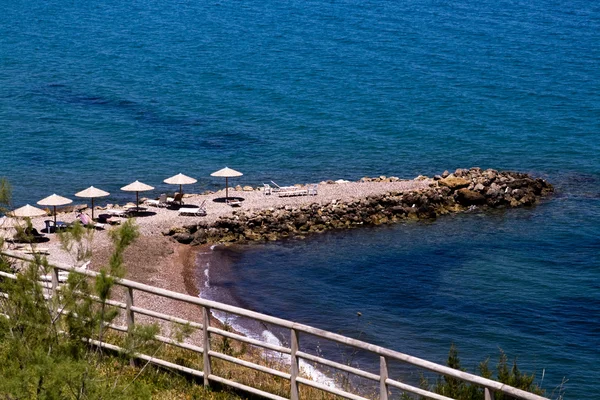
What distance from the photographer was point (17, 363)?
9.77 m

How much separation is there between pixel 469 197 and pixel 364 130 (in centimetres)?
1935

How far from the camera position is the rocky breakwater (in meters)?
36.9

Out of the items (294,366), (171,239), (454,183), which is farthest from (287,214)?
(294,366)

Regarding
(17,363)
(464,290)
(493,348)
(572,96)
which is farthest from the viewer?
(572,96)

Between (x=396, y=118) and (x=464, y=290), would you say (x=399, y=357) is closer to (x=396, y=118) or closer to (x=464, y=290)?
(x=464, y=290)

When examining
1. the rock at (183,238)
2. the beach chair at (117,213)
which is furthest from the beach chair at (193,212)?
the beach chair at (117,213)

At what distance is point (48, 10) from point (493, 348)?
303 ft

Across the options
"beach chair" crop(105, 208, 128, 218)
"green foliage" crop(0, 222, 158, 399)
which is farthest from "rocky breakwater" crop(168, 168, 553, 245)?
"green foliage" crop(0, 222, 158, 399)

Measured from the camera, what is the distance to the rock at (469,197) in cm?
4178

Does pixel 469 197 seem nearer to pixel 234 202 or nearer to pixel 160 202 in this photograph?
pixel 234 202

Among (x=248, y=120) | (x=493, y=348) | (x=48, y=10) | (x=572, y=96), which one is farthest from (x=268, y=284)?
(x=48, y=10)

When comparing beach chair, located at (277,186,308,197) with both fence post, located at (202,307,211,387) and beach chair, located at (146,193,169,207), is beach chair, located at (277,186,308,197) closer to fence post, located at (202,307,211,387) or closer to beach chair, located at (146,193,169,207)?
beach chair, located at (146,193,169,207)

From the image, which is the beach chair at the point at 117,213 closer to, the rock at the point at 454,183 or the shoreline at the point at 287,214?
the shoreline at the point at 287,214

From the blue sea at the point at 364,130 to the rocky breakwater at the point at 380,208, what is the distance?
1108 mm
